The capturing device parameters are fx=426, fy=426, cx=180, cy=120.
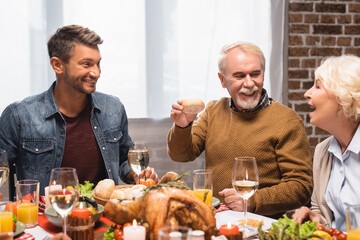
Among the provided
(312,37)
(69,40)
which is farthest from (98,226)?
(312,37)

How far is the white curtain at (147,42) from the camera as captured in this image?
2973mm

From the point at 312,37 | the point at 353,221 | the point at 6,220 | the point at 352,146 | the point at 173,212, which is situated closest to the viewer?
the point at 353,221

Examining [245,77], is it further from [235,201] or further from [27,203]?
[27,203]

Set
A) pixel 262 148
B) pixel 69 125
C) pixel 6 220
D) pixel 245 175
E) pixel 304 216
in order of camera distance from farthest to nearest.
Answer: pixel 69 125
pixel 262 148
pixel 304 216
pixel 245 175
pixel 6 220

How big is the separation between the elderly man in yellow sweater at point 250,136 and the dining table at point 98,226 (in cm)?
46

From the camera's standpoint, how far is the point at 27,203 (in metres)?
1.52

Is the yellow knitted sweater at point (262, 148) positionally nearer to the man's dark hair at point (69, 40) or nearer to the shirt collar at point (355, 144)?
the shirt collar at point (355, 144)

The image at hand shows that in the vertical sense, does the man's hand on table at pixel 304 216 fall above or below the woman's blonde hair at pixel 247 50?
below

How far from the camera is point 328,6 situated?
353 centimetres

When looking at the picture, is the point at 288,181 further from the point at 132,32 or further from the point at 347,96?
the point at 132,32

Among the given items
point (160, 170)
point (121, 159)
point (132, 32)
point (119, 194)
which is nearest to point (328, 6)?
point (132, 32)

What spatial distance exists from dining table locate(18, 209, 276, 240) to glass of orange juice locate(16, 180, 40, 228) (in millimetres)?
32

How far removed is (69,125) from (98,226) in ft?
3.17

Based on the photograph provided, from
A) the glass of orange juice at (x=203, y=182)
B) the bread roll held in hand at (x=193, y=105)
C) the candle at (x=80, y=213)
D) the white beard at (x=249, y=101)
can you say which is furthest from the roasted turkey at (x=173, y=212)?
the white beard at (x=249, y=101)
